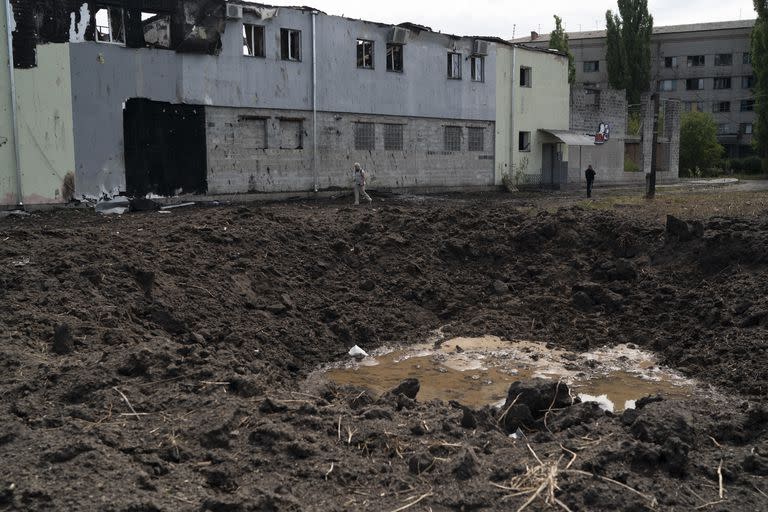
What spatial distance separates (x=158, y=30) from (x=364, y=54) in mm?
8167

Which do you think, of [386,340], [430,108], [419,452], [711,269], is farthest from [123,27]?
[419,452]

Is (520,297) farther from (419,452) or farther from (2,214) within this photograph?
(2,214)

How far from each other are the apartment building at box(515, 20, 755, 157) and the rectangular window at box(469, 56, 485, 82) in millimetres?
35855

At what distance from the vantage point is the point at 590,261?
1281cm

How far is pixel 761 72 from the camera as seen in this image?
50125 mm

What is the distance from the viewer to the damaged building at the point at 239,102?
1961 centimetres

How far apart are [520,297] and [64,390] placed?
7871mm

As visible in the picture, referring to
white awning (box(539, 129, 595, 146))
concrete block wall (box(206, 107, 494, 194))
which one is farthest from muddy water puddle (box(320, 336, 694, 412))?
white awning (box(539, 129, 595, 146))

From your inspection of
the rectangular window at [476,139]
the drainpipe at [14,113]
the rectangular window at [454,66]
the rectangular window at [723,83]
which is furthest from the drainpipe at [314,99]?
the rectangular window at [723,83]

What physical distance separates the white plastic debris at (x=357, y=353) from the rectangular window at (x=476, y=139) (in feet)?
73.2

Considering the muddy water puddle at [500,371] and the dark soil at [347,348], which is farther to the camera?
the muddy water puddle at [500,371]

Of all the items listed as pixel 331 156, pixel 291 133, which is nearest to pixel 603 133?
pixel 331 156

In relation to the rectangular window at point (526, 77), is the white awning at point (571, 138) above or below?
below

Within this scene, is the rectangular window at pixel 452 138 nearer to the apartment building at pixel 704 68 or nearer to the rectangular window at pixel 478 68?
the rectangular window at pixel 478 68
